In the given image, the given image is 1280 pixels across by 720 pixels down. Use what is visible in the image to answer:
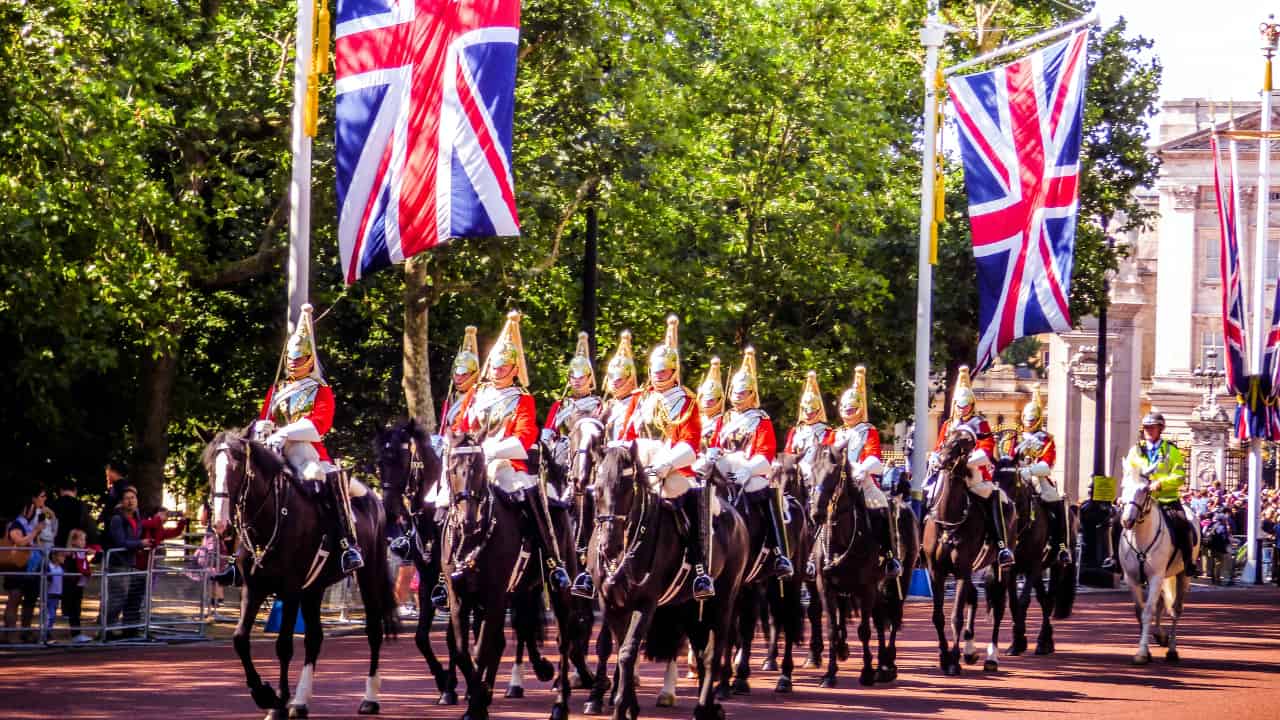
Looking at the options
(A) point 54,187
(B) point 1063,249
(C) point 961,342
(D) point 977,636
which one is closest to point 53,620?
(A) point 54,187

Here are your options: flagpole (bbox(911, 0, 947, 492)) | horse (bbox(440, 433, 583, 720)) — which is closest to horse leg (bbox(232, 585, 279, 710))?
horse (bbox(440, 433, 583, 720))

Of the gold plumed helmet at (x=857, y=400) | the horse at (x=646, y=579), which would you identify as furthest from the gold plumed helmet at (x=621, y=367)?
the gold plumed helmet at (x=857, y=400)

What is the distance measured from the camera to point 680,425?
15531 mm

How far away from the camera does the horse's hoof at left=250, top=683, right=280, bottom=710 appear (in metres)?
14.6

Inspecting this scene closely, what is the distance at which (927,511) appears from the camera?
20.9 m

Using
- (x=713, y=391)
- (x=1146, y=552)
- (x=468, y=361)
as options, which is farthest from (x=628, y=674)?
(x=1146, y=552)

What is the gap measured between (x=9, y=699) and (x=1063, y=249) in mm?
15251

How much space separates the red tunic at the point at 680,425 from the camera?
15.5 metres

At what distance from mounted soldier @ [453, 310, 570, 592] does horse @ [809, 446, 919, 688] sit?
13.3ft

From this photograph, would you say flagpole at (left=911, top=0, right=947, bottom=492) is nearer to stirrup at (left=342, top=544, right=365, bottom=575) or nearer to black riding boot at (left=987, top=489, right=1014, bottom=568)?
black riding boot at (left=987, top=489, right=1014, bottom=568)

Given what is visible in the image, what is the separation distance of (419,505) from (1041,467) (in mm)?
8887

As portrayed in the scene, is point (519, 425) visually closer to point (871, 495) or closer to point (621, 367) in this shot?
point (621, 367)

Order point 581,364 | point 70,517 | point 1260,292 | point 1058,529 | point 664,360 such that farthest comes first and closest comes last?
point 1260,292, point 70,517, point 1058,529, point 581,364, point 664,360

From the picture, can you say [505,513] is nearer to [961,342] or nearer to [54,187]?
[54,187]
